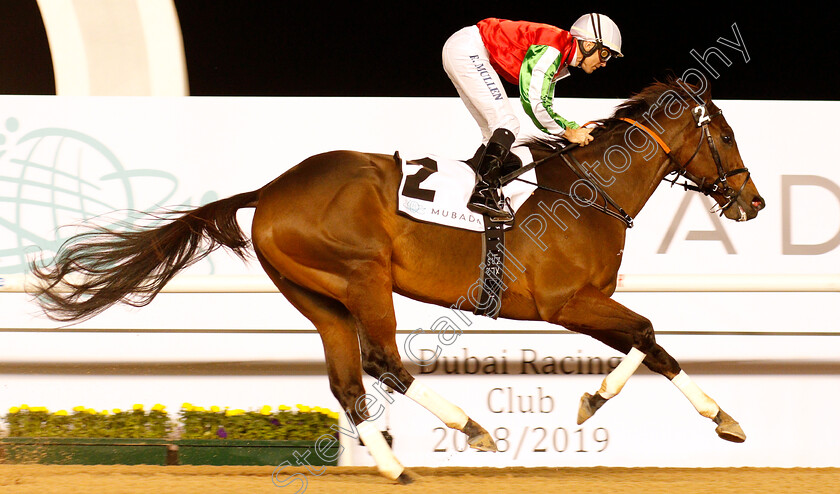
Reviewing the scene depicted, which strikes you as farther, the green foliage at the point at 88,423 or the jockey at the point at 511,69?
the green foliage at the point at 88,423

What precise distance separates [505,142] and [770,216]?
1.79 meters

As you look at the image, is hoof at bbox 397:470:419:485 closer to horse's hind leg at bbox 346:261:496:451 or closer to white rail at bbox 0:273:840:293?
horse's hind leg at bbox 346:261:496:451

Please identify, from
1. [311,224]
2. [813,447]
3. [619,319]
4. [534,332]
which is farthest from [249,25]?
[813,447]

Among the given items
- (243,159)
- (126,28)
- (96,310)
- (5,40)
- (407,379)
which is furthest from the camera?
(5,40)

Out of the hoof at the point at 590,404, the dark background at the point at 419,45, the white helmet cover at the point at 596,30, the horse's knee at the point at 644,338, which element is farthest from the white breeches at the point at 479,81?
the dark background at the point at 419,45

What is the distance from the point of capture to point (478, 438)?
344 cm

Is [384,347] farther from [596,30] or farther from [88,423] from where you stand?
[88,423]

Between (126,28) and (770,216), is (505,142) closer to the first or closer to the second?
(770,216)

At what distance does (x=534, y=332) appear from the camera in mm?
4445

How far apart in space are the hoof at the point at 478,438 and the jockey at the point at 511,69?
0.88 m

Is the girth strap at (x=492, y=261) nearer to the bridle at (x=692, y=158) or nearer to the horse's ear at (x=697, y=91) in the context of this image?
the bridle at (x=692, y=158)

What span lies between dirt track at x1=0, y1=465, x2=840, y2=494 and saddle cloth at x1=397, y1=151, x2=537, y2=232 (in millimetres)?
1144

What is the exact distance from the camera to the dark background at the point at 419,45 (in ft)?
17.4

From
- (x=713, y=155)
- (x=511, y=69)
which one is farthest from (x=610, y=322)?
(x=511, y=69)
